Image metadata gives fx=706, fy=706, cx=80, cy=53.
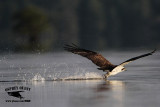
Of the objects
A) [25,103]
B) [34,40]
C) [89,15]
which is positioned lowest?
[25,103]

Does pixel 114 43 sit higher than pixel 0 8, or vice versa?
pixel 0 8

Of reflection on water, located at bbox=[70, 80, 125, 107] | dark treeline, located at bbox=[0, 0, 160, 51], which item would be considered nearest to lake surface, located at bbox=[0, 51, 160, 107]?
reflection on water, located at bbox=[70, 80, 125, 107]

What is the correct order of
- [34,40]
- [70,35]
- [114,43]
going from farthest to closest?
[70,35] < [114,43] < [34,40]

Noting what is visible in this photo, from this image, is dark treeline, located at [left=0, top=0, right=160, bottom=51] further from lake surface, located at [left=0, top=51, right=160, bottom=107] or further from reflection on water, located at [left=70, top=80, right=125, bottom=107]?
reflection on water, located at [left=70, top=80, right=125, bottom=107]

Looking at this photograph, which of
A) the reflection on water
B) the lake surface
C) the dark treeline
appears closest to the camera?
the reflection on water

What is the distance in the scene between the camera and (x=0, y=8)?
3435 inches

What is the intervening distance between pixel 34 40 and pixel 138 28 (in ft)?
85.2

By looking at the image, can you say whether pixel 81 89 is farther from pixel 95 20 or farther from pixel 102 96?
pixel 95 20

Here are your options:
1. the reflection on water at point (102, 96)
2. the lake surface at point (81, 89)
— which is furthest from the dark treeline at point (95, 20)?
the reflection on water at point (102, 96)

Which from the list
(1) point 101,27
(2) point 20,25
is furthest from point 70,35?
(2) point 20,25

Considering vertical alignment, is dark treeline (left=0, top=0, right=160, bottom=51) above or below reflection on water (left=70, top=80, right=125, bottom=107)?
above

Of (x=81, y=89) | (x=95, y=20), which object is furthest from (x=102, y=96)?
(x=95, y=20)

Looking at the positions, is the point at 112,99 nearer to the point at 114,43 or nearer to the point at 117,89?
the point at 117,89

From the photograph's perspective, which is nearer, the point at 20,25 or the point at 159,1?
the point at 20,25
